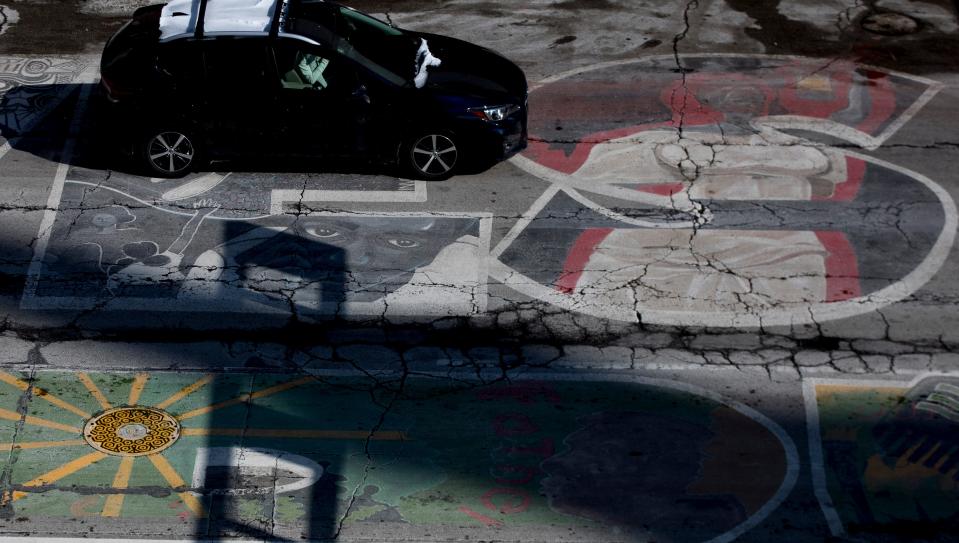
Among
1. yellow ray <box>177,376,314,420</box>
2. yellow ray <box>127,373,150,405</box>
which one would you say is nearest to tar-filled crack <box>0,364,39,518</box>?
yellow ray <box>127,373,150,405</box>

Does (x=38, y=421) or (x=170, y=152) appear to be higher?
(x=170, y=152)

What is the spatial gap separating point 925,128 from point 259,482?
9590mm

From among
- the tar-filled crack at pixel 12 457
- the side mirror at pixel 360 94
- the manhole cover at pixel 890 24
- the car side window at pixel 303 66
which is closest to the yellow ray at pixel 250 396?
the tar-filled crack at pixel 12 457

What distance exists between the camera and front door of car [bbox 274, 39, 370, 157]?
11852mm

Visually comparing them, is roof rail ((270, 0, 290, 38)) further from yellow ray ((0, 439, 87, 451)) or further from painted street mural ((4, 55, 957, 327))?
yellow ray ((0, 439, 87, 451))

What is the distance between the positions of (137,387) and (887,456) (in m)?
6.81

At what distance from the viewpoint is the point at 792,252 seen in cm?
1159

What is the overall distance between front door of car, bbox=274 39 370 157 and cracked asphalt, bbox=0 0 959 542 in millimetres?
868

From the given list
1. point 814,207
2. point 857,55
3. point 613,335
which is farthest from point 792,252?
point 857,55

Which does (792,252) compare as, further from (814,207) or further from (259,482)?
(259,482)

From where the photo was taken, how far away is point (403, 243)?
11.7m

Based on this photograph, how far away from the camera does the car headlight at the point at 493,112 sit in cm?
1209

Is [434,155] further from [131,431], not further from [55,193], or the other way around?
[131,431]

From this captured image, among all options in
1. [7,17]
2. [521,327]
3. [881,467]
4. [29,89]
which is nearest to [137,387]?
[521,327]
